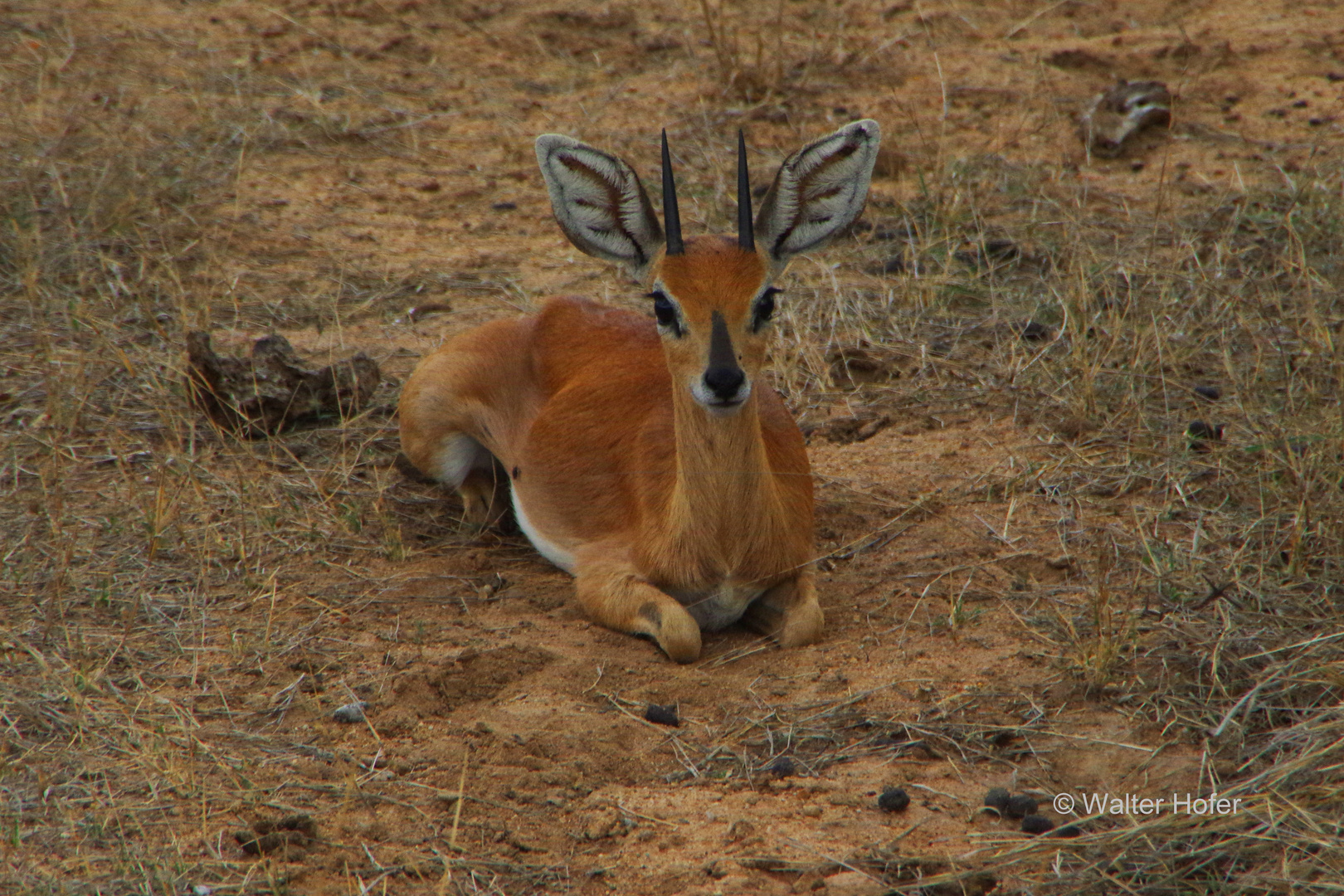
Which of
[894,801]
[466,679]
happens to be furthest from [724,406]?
[894,801]

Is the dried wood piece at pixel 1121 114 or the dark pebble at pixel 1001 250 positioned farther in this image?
the dried wood piece at pixel 1121 114

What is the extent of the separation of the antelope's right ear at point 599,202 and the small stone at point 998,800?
6.90 ft

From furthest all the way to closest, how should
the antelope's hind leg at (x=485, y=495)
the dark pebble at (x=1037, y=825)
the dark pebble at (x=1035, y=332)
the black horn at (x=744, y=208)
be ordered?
1. the dark pebble at (x=1035, y=332)
2. the antelope's hind leg at (x=485, y=495)
3. the black horn at (x=744, y=208)
4. the dark pebble at (x=1037, y=825)

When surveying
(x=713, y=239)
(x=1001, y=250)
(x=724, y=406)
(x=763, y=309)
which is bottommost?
(x=1001, y=250)

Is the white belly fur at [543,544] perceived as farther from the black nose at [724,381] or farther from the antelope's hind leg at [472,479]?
the black nose at [724,381]

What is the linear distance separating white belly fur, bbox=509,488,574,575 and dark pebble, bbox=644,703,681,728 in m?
1.16

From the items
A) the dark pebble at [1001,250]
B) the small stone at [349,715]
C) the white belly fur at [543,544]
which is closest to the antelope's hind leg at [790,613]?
the white belly fur at [543,544]

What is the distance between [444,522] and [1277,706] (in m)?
3.30

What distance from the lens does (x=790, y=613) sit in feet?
15.6

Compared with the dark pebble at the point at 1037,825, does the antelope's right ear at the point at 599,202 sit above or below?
above

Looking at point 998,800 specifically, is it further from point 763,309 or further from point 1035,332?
point 1035,332

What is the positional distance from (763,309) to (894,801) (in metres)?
1.65

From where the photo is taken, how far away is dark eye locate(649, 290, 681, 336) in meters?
4.59

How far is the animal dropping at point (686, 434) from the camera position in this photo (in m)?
4.58
